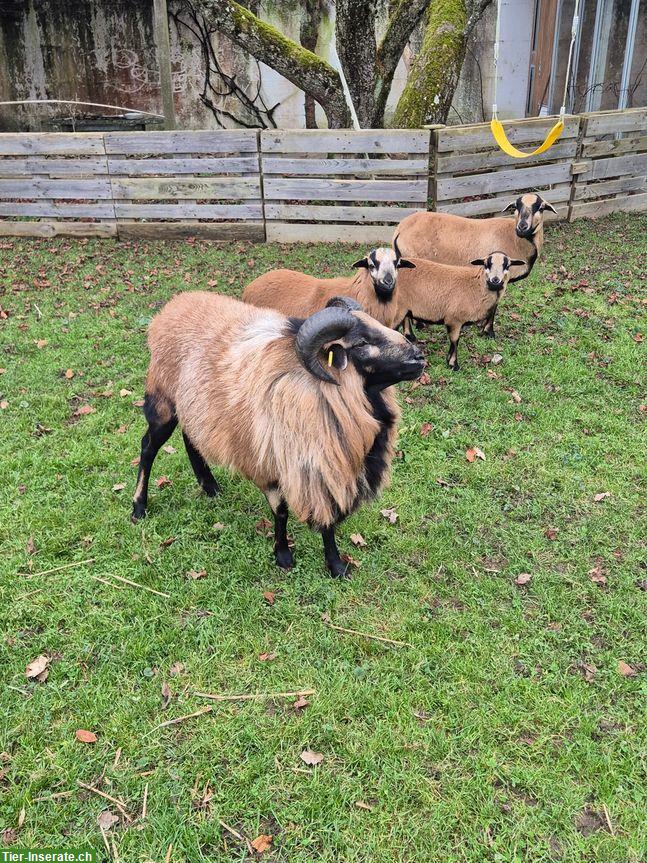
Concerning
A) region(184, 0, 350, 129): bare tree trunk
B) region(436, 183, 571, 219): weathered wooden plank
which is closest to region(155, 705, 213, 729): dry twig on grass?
region(436, 183, 571, 219): weathered wooden plank

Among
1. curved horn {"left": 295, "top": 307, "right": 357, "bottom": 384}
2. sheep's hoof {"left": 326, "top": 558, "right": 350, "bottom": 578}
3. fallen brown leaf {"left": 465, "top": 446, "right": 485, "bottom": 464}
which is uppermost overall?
curved horn {"left": 295, "top": 307, "right": 357, "bottom": 384}

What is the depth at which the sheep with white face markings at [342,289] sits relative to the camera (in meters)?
5.94

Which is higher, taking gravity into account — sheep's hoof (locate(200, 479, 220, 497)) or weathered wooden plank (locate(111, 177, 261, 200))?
weathered wooden plank (locate(111, 177, 261, 200))

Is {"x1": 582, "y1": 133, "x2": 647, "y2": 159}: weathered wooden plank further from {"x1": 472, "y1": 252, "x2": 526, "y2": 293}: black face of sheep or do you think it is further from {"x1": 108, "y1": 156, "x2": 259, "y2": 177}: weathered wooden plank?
{"x1": 108, "y1": 156, "x2": 259, "y2": 177}: weathered wooden plank

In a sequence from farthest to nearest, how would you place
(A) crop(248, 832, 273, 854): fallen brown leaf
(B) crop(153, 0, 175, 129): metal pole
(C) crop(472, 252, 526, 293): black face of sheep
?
(B) crop(153, 0, 175, 129): metal pole
(C) crop(472, 252, 526, 293): black face of sheep
(A) crop(248, 832, 273, 854): fallen brown leaf

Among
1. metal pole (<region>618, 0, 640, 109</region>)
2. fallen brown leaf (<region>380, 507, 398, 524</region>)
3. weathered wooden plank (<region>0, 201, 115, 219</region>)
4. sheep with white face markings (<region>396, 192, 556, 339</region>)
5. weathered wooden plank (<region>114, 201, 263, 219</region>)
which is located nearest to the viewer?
fallen brown leaf (<region>380, 507, 398, 524</region>)

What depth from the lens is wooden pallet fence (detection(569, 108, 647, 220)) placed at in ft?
31.9

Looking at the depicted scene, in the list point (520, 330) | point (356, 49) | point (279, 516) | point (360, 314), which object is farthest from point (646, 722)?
point (356, 49)

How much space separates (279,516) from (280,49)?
8.21m

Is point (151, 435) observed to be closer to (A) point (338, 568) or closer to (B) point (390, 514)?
(A) point (338, 568)

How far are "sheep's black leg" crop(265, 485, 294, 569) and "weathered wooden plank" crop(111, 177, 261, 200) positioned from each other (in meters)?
7.03

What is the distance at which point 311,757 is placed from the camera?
2.80 metres

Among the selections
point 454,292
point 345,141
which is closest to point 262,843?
point 454,292

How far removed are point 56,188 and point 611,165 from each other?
8.85 metres
